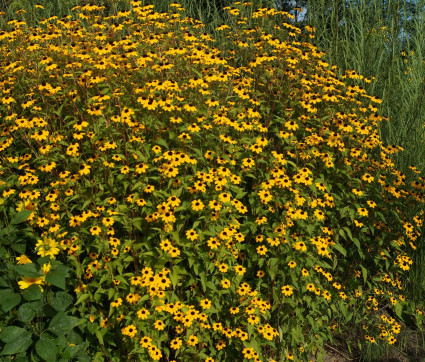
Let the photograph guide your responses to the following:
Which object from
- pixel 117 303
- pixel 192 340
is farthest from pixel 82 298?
pixel 192 340

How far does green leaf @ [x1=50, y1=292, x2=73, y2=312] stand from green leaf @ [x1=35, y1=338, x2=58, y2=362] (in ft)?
0.69

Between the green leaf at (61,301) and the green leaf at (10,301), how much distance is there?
0.74 ft

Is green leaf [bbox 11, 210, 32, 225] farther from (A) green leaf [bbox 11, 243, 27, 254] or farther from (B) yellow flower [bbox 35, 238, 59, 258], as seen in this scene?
(A) green leaf [bbox 11, 243, 27, 254]

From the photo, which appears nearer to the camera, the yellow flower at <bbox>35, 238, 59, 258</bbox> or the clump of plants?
the yellow flower at <bbox>35, 238, 59, 258</bbox>

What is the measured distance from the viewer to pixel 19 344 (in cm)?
256

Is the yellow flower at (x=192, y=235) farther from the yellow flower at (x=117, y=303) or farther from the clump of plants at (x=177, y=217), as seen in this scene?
the yellow flower at (x=117, y=303)

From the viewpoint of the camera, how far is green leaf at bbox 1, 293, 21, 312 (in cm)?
253

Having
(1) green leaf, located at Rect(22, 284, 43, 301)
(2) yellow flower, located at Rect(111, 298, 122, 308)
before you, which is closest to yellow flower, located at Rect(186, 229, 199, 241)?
(2) yellow flower, located at Rect(111, 298, 122, 308)

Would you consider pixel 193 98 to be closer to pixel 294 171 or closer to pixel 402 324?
pixel 294 171

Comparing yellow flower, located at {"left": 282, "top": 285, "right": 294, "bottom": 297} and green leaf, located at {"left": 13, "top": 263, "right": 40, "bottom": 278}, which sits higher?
green leaf, located at {"left": 13, "top": 263, "right": 40, "bottom": 278}

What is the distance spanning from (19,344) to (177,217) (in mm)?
1269

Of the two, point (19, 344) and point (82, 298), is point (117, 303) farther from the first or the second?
point (19, 344)

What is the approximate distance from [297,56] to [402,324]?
2.80 meters

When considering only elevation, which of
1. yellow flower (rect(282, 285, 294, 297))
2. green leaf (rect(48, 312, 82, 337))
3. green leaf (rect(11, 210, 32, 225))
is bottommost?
yellow flower (rect(282, 285, 294, 297))
